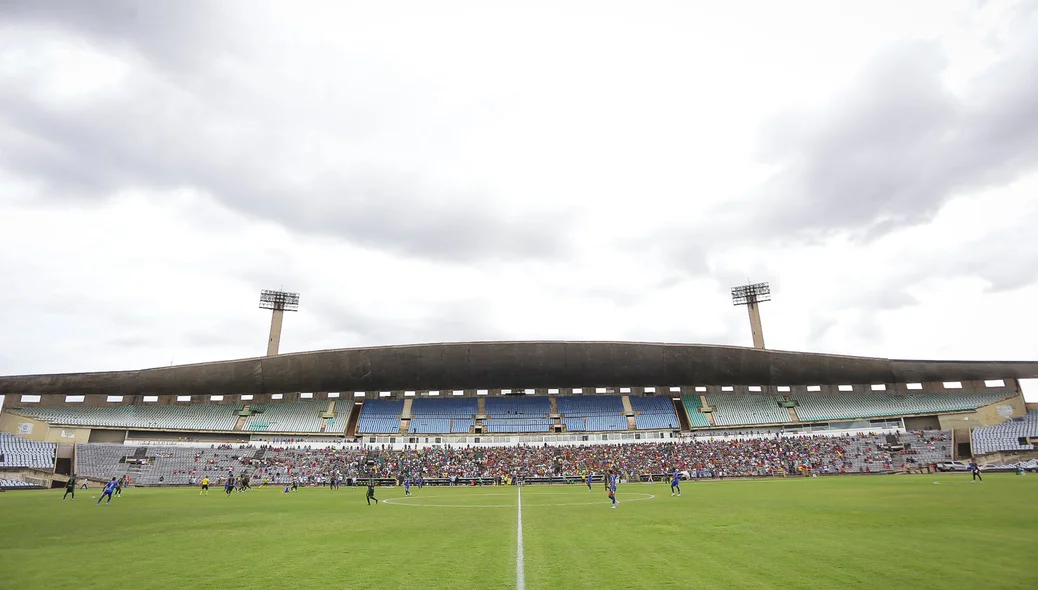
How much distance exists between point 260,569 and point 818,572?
1118cm

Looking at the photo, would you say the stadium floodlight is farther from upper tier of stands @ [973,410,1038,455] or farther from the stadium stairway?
upper tier of stands @ [973,410,1038,455]

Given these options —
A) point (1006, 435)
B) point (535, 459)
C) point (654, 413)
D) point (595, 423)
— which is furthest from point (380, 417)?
point (1006, 435)

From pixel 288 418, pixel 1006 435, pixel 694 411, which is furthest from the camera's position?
pixel 694 411

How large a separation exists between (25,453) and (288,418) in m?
27.0

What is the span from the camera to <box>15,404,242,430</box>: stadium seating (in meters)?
68.1

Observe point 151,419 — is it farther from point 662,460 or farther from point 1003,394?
point 1003,394

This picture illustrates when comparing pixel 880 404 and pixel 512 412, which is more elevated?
pixel 880 404

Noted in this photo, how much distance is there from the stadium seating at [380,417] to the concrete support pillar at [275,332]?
16.7m

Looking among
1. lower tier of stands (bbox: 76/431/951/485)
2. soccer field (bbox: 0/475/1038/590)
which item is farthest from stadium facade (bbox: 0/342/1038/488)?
soccer field (bbox: 0/475/1038/590)

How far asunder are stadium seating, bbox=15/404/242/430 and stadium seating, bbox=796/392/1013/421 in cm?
7841

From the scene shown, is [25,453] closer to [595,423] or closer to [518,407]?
[518,407]

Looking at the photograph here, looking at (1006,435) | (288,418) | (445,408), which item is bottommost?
(1006,435)

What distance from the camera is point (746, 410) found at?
76188mm

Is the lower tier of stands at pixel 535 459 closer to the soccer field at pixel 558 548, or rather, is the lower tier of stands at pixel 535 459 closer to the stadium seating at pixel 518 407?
the stadium seating at pixel 518 407
